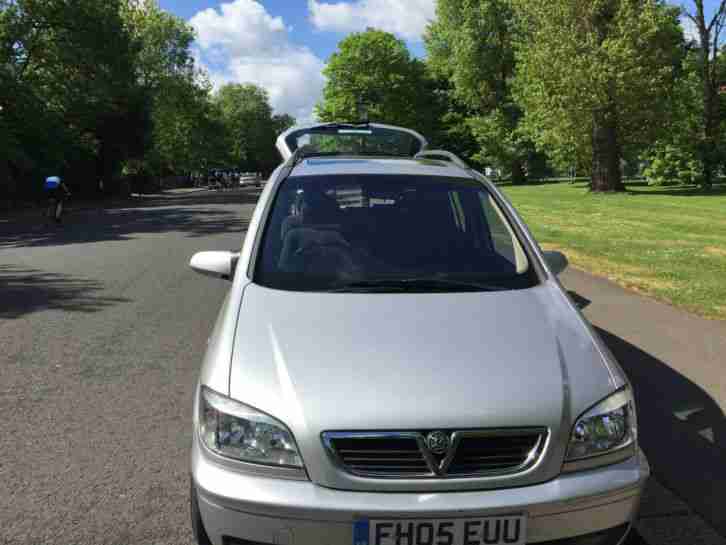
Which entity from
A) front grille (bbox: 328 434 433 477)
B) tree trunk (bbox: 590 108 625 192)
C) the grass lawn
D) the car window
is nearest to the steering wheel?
the car window

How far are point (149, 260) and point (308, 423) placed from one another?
35.5ft

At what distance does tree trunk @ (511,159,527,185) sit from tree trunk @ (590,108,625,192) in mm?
18643

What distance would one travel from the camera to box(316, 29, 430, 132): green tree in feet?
203

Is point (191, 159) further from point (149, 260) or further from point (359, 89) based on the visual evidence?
point (149, 260)

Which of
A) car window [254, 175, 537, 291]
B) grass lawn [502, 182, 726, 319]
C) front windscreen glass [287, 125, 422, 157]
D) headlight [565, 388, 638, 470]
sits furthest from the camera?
grass lawn [502, 182, 726, 319]

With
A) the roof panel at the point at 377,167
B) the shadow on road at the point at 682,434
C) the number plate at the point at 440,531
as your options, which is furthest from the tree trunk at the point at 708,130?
the number plate at the point at 440,531

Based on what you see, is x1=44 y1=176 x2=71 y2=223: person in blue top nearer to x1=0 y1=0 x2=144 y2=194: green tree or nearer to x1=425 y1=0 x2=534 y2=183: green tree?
x1=0 y1=0 x2=144 y2=194: green tree

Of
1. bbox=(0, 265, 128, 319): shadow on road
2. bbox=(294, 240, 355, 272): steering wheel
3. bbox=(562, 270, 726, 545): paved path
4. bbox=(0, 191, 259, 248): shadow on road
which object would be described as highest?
bbox=(294, 240, 355, 272): steering wheel

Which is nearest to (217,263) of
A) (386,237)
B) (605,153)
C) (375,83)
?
(386,237)

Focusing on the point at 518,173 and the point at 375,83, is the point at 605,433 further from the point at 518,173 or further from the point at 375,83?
the point at 375,83

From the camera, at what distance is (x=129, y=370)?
18.4 feet

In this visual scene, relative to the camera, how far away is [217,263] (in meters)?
4.07

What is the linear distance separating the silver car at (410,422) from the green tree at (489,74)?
4935cm

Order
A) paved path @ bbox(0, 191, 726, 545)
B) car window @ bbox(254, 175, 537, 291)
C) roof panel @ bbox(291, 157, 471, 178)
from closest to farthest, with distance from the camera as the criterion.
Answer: paved path @ bbox(0, 191, 726, 545) → car window @ bbox(254, 175, 537, 291) → roof panel @ bbox(291, 157, 471, 178)
